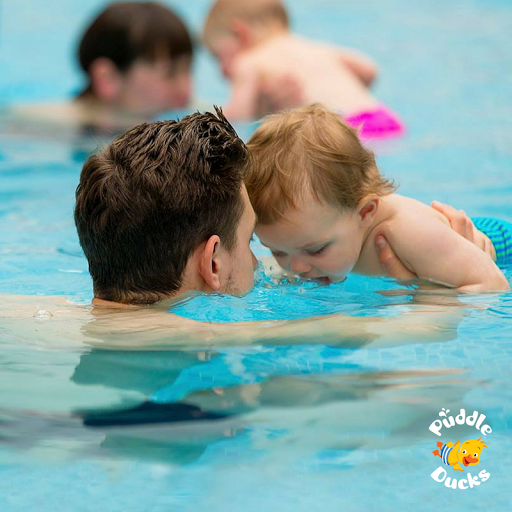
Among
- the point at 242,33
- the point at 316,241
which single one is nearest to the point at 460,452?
the point at 316,241

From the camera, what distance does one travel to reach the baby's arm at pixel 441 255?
10.7 feet

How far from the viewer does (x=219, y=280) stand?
110 inches

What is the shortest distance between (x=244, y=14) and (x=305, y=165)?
3.50 metres

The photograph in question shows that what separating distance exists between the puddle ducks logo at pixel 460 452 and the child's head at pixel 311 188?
929 mm

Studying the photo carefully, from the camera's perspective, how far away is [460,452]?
91.7 inches

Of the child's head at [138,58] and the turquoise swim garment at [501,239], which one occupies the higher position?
the child's head at [138,58]

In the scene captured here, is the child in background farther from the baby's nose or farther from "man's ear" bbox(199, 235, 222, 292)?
"man's ear" bbox(199, 235, 222, 292)

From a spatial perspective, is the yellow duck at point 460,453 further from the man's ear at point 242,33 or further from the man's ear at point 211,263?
the man's ear at point 242,33

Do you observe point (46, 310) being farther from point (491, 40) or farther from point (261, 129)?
point (491, 40)

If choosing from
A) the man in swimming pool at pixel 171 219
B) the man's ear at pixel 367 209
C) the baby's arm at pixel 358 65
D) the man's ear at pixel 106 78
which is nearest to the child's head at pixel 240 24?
the baby's arm at pixel 358 65

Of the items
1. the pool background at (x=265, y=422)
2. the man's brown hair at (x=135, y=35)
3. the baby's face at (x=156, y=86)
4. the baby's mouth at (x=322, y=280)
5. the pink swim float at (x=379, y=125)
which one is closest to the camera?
the pool background at (x=265, y=422)

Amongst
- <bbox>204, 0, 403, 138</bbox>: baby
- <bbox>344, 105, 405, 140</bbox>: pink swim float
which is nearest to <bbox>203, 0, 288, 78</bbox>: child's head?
<bbox>204, 0, 403, 138</bbox>: baby

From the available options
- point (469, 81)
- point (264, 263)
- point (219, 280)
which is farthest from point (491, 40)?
point (219, 280)

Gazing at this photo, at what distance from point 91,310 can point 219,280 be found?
1.38 ft
